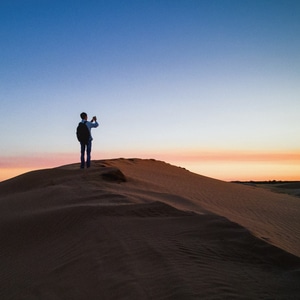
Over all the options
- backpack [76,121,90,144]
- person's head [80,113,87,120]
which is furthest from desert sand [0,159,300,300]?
person's head [80,113,87,120]

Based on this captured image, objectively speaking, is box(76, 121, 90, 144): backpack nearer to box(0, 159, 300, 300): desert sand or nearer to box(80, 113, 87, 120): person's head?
box(80, 113, 87, 120): person's head

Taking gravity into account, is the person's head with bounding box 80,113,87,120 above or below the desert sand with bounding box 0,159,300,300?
above

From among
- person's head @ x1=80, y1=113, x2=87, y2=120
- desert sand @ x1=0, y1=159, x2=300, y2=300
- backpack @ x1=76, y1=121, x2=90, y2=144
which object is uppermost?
person's head @ x1=80, y1=113, x2=87, y2=120

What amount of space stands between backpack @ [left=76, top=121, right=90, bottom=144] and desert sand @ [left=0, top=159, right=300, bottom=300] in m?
4.01

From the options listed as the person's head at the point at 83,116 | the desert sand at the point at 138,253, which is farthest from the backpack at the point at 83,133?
the desert sand at the point at 138,253

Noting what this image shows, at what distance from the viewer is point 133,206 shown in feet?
25.2

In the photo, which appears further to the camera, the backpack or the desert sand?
the backpack

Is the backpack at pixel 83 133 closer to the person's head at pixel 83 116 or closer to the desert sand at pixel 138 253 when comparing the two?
the person's head at pixel 83 116

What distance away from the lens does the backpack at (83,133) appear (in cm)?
1333

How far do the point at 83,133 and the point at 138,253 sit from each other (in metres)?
8.57

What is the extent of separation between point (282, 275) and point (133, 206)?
3.55 m

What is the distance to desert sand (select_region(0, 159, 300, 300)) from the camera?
171 inches

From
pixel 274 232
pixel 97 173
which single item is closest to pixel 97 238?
pixel 274 232

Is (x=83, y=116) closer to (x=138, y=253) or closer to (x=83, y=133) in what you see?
(x=83, y=133)
